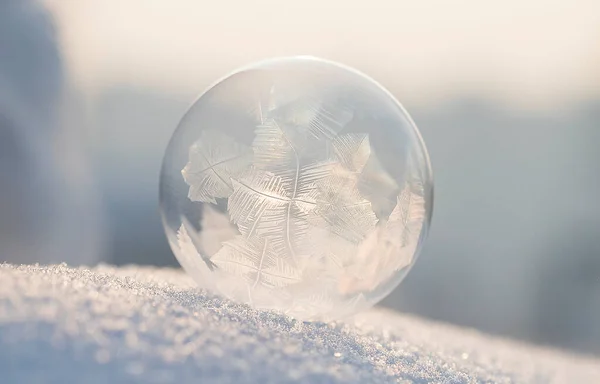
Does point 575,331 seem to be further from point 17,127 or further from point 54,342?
point 54,342

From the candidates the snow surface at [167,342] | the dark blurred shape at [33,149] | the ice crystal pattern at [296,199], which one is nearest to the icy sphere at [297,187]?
the ice crystal pattern at [296,199]

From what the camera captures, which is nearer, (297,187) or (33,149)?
(297,187)

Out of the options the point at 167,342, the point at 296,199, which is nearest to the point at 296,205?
the point at 296,199

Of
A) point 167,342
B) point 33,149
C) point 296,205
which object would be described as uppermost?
point 296,205

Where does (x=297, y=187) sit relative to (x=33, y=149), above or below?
above

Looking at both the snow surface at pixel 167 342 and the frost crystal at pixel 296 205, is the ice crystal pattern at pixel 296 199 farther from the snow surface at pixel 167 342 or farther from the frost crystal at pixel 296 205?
the snow surface at pixel 167 342

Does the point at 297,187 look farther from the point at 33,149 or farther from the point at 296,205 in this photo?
the point at 33,149

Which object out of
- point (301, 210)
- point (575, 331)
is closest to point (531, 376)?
point (301, 210)
